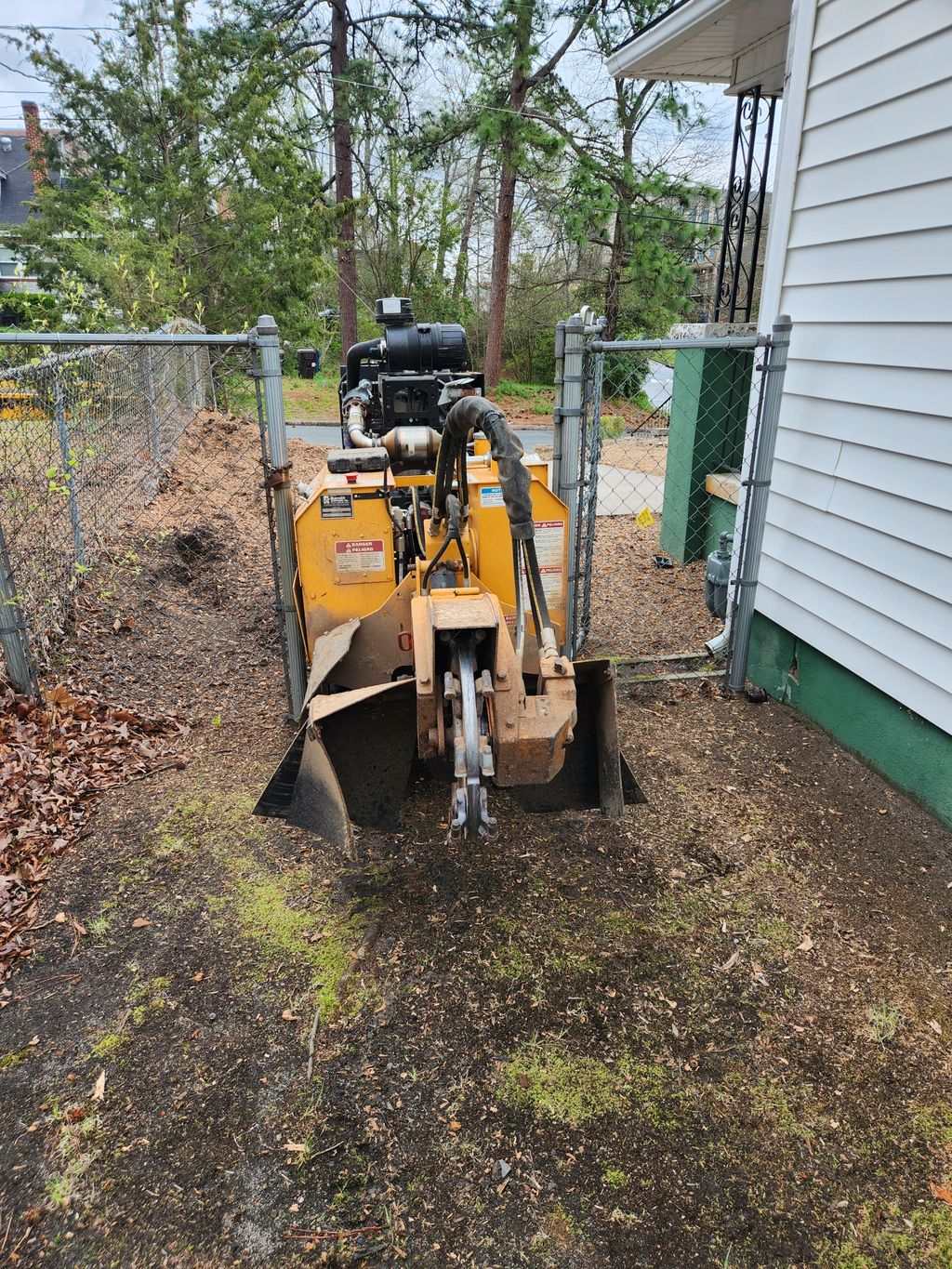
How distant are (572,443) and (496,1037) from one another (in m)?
3.10

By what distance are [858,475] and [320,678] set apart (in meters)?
2.85

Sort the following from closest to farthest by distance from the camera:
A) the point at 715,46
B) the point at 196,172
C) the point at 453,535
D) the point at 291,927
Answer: the point at 453,535, the point at 291,927, the point at 715,46, the point at 196,172

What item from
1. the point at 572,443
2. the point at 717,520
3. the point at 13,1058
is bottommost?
the point at 13,1058

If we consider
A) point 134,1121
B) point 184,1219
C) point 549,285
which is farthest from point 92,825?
point 549,285

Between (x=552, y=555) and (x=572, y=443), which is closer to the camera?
(x=552, y=555)

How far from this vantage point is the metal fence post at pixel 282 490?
4133 mm

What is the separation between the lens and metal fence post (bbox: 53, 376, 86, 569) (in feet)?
17.3

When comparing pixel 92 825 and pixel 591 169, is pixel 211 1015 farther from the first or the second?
pixel 591 169

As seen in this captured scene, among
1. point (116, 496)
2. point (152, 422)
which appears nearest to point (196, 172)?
point (152, 422)

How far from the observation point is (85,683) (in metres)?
4.64

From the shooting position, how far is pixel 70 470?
5480 mm

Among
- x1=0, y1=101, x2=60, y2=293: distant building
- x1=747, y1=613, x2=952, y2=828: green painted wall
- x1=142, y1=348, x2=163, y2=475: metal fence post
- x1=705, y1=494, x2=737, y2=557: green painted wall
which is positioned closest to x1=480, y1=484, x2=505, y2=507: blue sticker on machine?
x1=747, y1=613, x2=952, y2=828: green painted wall

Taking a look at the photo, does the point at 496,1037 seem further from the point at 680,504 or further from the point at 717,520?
the point at 680,504

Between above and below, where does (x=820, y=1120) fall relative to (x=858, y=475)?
below
